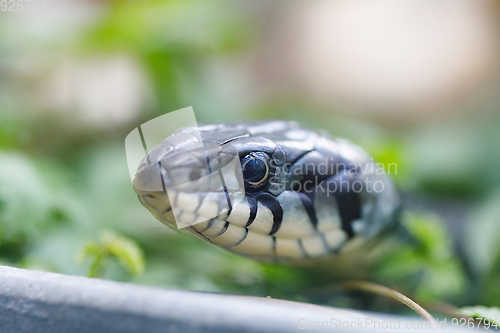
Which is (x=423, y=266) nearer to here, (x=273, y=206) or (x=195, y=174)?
(x=273, y=206)

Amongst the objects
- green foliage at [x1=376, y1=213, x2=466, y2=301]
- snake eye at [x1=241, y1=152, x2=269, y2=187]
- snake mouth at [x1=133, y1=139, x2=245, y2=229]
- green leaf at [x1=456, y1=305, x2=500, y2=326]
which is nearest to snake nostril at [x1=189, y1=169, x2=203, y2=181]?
snake mouth at [x1=133, y1=139, x2=245, y2=229]

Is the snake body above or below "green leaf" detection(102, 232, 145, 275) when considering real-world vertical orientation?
above

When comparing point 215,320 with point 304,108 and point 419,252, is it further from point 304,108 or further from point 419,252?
point 304,108

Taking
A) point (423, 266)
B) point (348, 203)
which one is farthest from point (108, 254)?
point (423, 266)

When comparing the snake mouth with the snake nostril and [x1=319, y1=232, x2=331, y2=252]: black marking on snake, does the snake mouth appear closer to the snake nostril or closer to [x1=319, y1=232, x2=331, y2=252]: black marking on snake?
the snake nostril

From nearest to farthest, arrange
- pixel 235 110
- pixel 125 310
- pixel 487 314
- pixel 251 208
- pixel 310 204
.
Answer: pixel 125 310
pixel 487 314
pixel 251 208
pixel 310 204
pixel 235 110

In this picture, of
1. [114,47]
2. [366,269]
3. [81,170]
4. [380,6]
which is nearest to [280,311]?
[366,269]

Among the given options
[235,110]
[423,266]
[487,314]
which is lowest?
[423,266]
